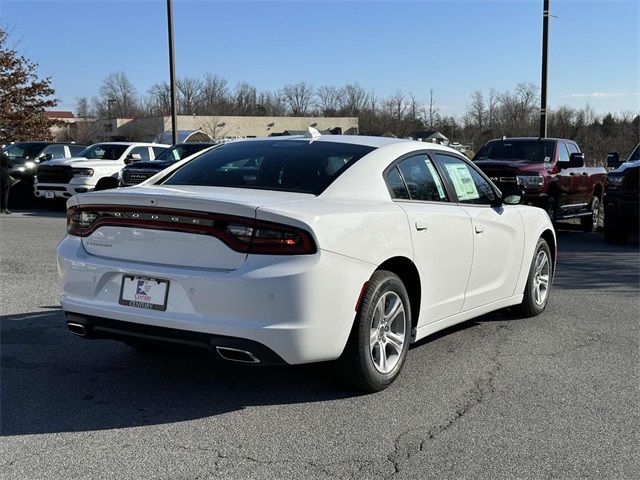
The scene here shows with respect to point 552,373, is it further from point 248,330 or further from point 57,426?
point 57,426

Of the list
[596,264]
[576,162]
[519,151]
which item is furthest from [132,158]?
[596,264]

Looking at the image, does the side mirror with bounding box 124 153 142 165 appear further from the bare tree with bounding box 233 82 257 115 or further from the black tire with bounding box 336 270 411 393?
the bare tree with bounding box 233 82 257 115

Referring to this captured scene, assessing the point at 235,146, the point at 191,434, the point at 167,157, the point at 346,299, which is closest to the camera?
the point at 191,434

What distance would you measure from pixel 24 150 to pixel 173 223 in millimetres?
18323

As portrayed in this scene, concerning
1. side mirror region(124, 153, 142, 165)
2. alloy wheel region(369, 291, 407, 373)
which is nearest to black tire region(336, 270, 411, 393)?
alloy wheel region(369, 291, 407, 373)

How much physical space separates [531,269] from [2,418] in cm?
456

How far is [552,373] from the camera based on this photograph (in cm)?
491

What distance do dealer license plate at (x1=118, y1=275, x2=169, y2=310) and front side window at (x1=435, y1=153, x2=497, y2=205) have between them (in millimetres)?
2505

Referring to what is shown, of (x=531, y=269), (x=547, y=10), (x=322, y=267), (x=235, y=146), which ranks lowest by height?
(x=531, y=269)

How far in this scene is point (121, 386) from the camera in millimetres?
4492

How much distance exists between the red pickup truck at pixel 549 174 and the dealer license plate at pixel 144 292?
31.1 ft

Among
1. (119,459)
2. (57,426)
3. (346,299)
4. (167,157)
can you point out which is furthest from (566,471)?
(167,157)

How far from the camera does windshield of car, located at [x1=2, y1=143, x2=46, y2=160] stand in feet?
65.8

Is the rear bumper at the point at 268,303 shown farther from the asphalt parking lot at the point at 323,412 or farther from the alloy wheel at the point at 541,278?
the alloy wheel at the point at 541,278
